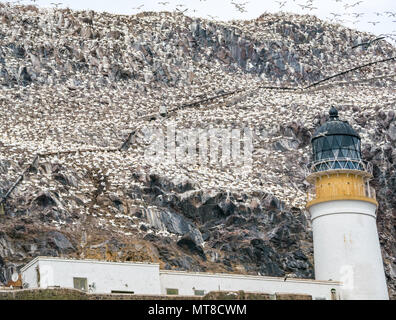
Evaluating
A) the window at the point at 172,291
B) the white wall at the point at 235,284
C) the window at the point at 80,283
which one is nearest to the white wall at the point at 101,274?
the window at the point at 80,283

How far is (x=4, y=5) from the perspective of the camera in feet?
326

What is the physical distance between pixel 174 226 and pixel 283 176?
16532mm

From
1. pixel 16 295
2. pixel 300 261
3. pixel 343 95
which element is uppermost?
pixel 343 95

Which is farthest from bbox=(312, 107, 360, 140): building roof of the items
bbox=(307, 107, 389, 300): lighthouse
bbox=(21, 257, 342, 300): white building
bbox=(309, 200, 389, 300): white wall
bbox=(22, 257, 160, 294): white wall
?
bbox=(22, 257, 160, 294): white wall

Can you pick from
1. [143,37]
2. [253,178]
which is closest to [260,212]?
[253,178]

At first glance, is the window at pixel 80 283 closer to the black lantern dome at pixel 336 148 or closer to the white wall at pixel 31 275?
the white wall at pixel 31 275

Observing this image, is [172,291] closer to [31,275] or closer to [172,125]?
[31,275]

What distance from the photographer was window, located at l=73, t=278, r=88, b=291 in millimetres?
33625

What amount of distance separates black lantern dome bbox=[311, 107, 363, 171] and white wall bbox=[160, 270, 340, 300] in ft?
19.0

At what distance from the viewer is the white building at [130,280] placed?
109ft

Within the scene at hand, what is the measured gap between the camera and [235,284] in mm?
36438

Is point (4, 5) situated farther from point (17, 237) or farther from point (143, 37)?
point (17, 237)

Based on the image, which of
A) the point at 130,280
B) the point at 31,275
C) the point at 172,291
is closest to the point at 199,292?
the point at 172,291

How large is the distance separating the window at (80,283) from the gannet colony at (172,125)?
13.5 metres
